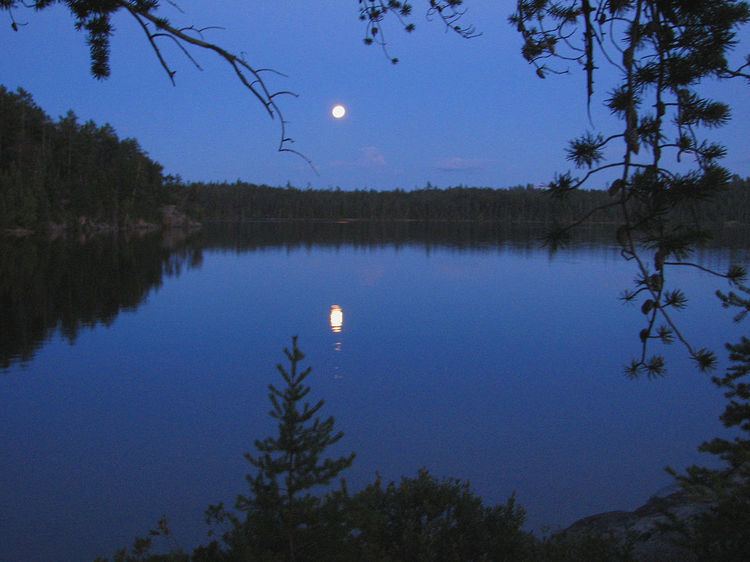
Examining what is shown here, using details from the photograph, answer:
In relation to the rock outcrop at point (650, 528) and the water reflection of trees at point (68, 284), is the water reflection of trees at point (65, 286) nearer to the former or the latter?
the water reflection of trees at point (68, 284)

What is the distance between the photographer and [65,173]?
92.6 meters

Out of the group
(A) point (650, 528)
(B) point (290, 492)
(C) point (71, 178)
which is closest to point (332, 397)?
(A) point (650, 528)

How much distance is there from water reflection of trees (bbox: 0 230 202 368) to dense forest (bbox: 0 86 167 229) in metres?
13.4

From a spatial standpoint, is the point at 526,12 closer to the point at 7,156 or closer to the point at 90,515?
the point at 90,515

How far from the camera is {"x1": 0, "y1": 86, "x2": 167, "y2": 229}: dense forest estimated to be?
75.1 metres

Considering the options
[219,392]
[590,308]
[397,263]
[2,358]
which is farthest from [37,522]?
[397,263]

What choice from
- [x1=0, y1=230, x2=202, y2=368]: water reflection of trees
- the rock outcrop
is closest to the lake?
[x1=0, y1=230, x2=202, y2=368]: water reflection of trees

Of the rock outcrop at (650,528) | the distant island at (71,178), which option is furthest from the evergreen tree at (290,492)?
the distant island at (71,178)

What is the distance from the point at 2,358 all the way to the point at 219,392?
325 inches

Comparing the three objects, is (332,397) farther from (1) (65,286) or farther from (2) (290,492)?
(1) (65,286)

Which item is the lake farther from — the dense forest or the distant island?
the dense forest

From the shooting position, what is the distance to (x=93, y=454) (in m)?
12.6

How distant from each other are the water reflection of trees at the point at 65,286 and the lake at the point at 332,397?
213 mm

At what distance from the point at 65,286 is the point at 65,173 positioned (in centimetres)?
6600
